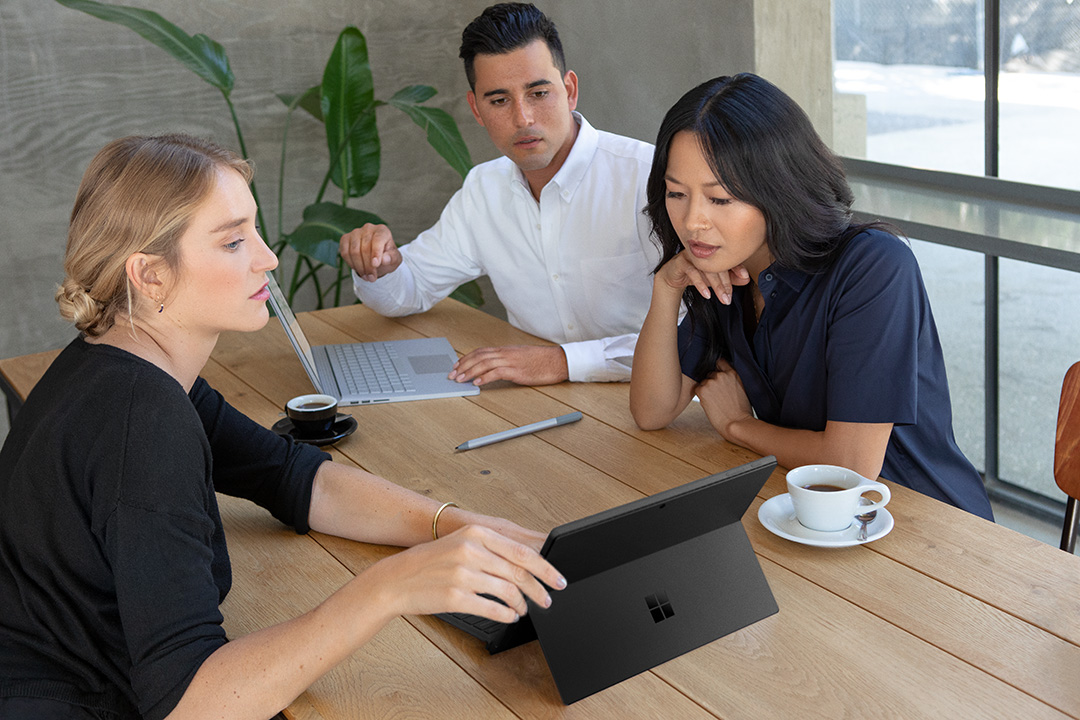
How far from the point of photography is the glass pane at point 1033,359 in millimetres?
3041

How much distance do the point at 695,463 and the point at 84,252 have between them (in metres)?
0.93

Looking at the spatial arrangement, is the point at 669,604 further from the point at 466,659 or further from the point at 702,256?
the point at 702,256

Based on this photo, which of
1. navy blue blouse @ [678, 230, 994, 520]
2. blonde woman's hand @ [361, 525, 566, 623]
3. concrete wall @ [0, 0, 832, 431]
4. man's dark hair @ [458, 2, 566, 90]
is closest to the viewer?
blonde woman's hand @ [361, 525, 566, 623]

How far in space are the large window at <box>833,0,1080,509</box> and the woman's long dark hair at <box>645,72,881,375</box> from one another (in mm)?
1651

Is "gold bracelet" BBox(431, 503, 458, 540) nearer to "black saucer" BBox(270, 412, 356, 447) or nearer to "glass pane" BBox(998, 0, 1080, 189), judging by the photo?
"black saucer" BBox(270, 412, 356, 447)

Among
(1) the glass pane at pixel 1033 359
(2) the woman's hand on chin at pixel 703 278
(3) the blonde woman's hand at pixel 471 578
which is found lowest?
(1) the glass pane at pixel 1033 359

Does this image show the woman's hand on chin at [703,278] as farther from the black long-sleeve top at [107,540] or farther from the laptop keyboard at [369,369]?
the black long-sleeve top at [107,540]

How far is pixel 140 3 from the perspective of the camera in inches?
137

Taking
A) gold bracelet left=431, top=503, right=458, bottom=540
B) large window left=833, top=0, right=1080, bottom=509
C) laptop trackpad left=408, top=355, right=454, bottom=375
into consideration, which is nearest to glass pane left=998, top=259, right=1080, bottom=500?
large window left=833, top=0, right=1080, bottom=509

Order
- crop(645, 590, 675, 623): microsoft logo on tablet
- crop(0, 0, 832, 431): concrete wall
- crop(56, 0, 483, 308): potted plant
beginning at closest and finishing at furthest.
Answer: crop(645, 590, 675, 623): microsoft logo on tablet, crop(56, 0, 483, 308): potted plant, crop(0, 0, 832, 431): concrete wall

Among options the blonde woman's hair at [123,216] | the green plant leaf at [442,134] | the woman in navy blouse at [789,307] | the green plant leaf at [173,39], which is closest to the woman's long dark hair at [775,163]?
the woman in navy blouse at [789,307]

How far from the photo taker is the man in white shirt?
7.63 feet

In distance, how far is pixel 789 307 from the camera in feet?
5.42

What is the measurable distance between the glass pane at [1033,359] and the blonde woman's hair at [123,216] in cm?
269
